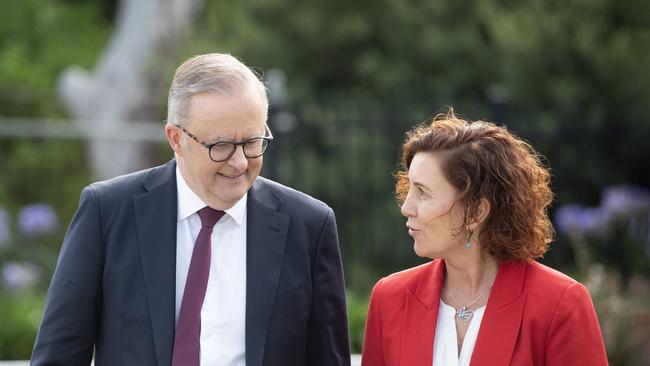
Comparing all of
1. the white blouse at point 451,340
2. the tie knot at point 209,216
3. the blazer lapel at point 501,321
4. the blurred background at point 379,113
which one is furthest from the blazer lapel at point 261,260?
the blurred background at point 379,113

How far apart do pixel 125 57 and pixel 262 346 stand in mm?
9452

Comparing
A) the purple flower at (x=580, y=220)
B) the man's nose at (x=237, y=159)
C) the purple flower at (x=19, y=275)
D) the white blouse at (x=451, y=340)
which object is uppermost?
the man's nose at (x=237, y=159)

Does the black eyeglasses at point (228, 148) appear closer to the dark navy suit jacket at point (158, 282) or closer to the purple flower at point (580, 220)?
the dark navy suit jacket at point (158, 282)

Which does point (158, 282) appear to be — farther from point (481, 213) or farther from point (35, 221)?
point (35, 221)

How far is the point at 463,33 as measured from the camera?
9.34 meters

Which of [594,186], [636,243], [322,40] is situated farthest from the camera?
[322,40]

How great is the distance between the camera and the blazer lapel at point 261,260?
3.27 meters

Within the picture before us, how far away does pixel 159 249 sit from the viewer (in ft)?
10.9

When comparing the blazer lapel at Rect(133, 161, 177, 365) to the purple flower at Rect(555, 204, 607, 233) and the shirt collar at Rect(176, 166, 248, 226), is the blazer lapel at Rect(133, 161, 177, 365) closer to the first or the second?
the shirt collar at Rect(176, 166, 248, 226)

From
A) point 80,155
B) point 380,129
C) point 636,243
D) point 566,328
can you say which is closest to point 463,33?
point 380,129

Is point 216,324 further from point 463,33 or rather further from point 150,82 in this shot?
point 150,82

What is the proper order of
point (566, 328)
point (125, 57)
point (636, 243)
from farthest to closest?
point (125, 57)
point (636, 243)
point (566, 328)

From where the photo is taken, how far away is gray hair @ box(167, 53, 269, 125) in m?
3.19

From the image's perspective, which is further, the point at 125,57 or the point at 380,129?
the point at 125,57
